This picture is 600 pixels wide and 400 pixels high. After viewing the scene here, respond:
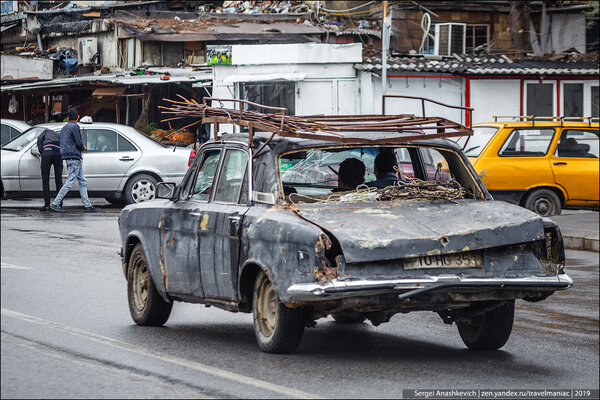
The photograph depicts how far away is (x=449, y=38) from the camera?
3278cm

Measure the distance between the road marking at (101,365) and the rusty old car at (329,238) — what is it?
949 millimetres

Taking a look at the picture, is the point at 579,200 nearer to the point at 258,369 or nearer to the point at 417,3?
the point at 258,369

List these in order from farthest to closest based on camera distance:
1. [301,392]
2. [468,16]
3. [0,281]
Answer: [468,16], [0,281], [301,392]

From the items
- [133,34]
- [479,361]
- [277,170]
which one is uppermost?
[133,34]

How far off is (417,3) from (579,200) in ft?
52.8

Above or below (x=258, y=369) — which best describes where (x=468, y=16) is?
A: above

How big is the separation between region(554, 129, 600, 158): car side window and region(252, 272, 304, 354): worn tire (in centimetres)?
1302

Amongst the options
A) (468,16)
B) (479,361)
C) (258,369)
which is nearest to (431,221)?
(479,361)

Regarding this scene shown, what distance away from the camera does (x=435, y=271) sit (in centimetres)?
728

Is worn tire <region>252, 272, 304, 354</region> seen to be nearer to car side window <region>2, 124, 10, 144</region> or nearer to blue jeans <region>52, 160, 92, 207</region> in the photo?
blue jeans <region>52, 160, 92, 207</region>

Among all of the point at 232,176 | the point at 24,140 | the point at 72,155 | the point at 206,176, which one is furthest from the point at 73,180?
the point at 232,176

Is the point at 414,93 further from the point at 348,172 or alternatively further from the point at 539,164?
the point at 348,172

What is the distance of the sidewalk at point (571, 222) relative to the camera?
55.9 ft

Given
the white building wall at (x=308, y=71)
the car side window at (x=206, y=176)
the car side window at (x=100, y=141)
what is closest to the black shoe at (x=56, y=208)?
the car side window at (x=100, y=141)
